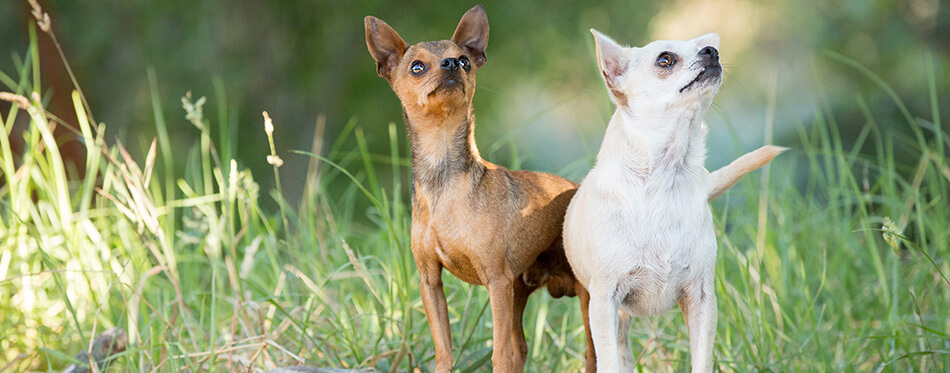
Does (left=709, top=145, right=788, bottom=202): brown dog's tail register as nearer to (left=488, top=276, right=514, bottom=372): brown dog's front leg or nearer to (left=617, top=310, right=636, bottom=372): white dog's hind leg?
(left=617, top=310, right=636, bottom=372): white dog's hind leg

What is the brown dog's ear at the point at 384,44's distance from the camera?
7.86ft

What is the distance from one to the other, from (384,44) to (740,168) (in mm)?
1081

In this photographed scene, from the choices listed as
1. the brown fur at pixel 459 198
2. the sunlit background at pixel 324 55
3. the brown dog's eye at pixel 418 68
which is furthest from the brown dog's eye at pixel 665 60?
the sunlit background at pixel 324 55

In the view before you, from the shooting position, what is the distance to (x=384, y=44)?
2410 millimetres

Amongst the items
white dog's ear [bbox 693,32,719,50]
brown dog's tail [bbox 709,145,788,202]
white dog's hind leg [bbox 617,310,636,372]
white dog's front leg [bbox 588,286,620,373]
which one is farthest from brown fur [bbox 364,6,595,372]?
white dog's ear [bbox 693,32,719,50]

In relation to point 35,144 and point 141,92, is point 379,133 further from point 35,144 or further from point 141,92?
point 35,144

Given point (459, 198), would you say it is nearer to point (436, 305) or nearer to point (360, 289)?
point (436, 305)

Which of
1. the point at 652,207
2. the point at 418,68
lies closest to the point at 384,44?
the point at 418,68

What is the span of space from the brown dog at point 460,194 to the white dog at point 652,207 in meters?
0.23

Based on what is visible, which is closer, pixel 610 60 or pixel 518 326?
pixel 610 60

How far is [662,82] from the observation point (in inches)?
83.8

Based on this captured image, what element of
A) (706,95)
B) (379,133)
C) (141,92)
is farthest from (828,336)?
(141,92)

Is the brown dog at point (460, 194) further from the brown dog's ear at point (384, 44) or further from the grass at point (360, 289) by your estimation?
the grass at point (360, 289)

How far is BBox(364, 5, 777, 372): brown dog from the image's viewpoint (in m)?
2.29
